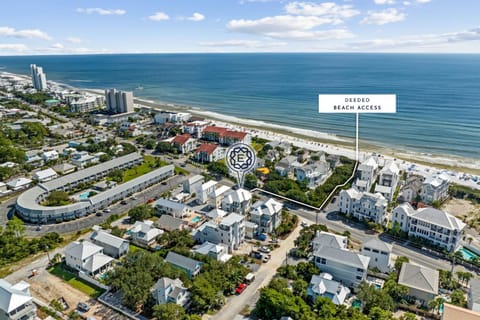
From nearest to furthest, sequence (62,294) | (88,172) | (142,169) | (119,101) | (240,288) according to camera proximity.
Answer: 1. (62,294)
2. (240,288)
3. (88,172)
4. (142,169)
5. (119,101)

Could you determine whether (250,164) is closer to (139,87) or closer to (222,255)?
(222,255)

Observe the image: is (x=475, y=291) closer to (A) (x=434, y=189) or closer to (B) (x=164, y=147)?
(A) (x=434, y=189)

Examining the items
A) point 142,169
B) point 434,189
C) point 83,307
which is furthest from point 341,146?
point 83,307

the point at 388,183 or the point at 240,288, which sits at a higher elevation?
the point at 388,183

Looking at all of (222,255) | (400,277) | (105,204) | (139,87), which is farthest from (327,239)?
(139,87)

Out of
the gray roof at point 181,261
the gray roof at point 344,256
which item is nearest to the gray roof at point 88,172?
the gray roof at point 181,261

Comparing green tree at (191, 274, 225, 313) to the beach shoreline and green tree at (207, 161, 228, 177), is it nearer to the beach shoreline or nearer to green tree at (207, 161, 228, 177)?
green tree at (207, 161, 228, 177)

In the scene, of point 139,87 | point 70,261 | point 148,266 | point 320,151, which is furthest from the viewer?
point 139,87
